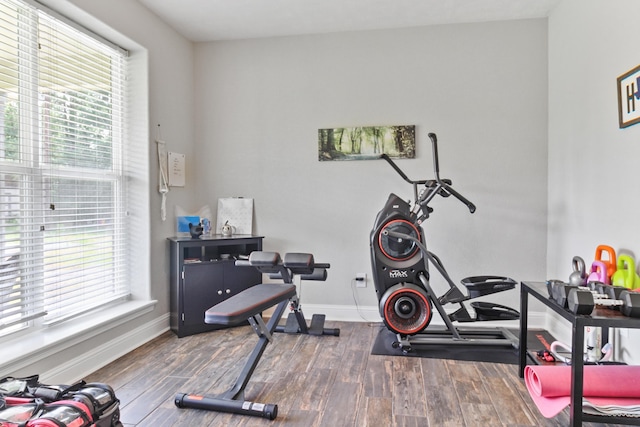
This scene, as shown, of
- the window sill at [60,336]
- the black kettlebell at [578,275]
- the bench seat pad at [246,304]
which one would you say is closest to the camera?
the bench seat pad at [246,304]

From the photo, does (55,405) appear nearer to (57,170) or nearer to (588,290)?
(57,170)

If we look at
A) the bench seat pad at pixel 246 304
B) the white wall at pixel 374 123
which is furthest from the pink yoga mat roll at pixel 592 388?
the white wall at pixel 374 123

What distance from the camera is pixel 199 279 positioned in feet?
11.2

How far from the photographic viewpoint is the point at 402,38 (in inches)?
148

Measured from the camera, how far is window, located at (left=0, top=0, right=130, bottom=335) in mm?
2295

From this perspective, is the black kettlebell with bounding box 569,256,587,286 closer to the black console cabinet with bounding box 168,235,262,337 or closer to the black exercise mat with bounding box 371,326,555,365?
the black exercise mat with bounding box 371,326,555,365

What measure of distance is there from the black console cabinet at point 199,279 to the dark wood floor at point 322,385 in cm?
20

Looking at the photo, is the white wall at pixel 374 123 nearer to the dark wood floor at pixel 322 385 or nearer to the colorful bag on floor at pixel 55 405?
the dark wood floor at pixel 322 385

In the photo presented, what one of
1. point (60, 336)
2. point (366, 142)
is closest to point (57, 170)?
point (60, 336)

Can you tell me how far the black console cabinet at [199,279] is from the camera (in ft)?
11.1

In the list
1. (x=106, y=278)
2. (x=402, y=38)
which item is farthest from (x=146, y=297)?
(x=402, y=38)

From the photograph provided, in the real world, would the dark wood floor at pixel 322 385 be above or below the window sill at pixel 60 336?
below

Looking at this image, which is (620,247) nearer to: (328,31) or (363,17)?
(363,17)

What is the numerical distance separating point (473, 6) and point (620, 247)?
2.19 m
